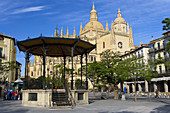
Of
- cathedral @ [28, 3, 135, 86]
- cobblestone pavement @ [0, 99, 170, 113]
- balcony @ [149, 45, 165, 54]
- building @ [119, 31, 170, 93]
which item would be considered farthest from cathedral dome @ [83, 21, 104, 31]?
cobblestone pavement @ [0, 99, 170, 113]

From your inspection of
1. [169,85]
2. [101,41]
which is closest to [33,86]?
[169,85]

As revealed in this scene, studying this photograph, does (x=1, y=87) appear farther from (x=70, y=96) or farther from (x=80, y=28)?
(x=80, y=28)

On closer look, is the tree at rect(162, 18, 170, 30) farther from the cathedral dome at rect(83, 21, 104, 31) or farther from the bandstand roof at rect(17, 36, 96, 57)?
the cathedral dome at rect(83, 21, 104, 31)

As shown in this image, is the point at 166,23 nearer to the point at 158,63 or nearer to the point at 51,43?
the point at 51,43

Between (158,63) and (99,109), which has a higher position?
(158,63)

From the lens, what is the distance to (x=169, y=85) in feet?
130

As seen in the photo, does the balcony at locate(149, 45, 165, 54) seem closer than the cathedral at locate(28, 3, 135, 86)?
Yes

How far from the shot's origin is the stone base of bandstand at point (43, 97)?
14477 mm

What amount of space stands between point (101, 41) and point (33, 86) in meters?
61.5

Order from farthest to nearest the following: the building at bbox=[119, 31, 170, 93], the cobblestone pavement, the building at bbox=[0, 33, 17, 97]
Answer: the building at bbox=[119, 31, 170, 93]
the building at bbox=[0, 33, 17, 97]
the cobblestone pavement

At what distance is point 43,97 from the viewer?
1452cm

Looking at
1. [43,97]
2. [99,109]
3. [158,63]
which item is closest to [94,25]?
[158,63]

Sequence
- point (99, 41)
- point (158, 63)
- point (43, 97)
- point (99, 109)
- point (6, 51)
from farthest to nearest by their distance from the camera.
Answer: point (99, 41)
point (158, 63)
point (6, 51)
point (43, 97)
point (99, 109)

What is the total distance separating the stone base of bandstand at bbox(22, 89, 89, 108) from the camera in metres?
14.5
